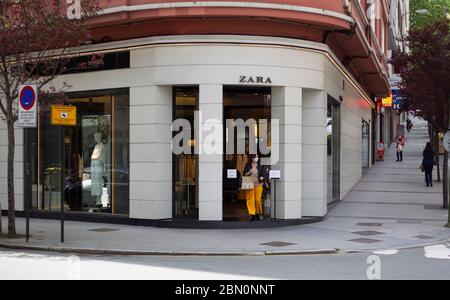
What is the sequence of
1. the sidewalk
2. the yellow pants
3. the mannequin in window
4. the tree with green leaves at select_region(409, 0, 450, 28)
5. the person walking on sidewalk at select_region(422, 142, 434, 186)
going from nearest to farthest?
1. the sidewalk
2. the yellow pants
3. the mannequin in window
4. the person walking on sidewalk at select_region(422, 142, 434, 186)
5. the tree with green leaves at select_region(409, 0, 450, 28)

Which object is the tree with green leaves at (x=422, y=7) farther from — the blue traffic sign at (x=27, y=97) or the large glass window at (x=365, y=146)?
the blue traffic sign at (x=27, y=97)

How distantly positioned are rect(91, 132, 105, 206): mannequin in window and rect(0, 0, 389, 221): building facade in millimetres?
36

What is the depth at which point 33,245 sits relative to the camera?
12188mm

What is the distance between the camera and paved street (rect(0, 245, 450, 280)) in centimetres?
897

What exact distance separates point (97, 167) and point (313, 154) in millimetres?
6223

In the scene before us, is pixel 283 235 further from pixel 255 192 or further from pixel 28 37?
pixel 28 37

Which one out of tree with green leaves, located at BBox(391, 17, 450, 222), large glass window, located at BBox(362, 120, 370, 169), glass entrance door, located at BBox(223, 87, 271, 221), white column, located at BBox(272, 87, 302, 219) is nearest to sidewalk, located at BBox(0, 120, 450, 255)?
white column, located at BBox(272, 87, 302, 219)

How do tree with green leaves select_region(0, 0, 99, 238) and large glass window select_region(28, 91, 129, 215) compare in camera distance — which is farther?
Answer: large glass window select_region(28, 91, 129, 215)

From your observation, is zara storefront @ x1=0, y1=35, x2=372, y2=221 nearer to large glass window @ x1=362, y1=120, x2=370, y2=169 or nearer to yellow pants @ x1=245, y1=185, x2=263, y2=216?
yellow pants @ x1=245, y1=185, x2=263, y2=216

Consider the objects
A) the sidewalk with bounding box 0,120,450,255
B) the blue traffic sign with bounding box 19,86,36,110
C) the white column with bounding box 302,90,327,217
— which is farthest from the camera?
the white column with bounding box 302,90,327,217

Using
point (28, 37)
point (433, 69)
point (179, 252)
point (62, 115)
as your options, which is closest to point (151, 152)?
point (62, 115)

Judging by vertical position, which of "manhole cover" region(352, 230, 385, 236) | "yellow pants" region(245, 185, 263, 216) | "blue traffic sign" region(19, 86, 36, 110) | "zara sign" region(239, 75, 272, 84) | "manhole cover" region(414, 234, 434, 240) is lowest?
"manhole cover" region(414, 234, 434, 240)

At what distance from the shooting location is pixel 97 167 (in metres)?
16.8

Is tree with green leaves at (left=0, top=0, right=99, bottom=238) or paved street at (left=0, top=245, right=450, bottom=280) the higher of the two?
tree with green leaves at (left=0, top=0, right=99, bottom=238)
